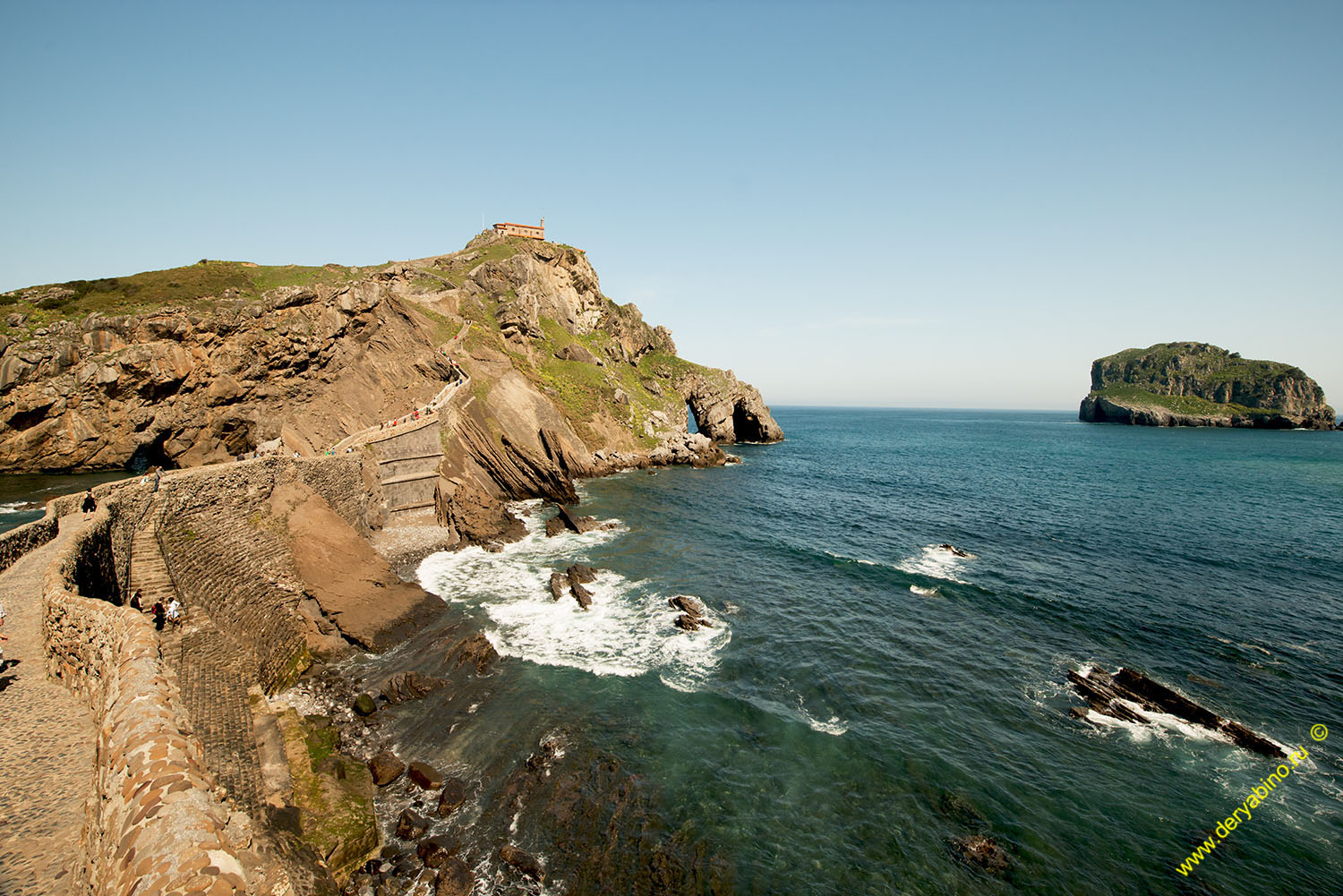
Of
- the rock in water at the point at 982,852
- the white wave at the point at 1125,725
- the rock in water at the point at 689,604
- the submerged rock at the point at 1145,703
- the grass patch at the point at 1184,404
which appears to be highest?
the grass patch at the point at 1184,404

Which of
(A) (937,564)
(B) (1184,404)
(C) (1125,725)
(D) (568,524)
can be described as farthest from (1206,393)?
(D) (568,524)

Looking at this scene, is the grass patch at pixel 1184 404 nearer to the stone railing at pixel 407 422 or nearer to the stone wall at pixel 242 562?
the stone railing at pixel 407 422

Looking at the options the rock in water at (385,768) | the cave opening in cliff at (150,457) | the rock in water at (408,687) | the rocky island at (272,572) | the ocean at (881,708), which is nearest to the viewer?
the rocky island at (272,572)

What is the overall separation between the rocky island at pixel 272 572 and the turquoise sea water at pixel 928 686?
1675mm

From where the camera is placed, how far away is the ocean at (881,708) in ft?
47.8

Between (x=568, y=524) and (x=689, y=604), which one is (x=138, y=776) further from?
(x=568, y=524)

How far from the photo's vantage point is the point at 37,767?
1045cm

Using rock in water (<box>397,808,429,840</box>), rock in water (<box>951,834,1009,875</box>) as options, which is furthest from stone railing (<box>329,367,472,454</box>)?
rock in water (<box>951,834,1009,875</box>)

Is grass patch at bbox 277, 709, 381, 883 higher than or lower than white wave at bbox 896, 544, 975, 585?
lower

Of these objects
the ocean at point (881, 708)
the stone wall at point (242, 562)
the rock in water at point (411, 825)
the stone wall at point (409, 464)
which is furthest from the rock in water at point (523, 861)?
the stone wall at point (409, 464)

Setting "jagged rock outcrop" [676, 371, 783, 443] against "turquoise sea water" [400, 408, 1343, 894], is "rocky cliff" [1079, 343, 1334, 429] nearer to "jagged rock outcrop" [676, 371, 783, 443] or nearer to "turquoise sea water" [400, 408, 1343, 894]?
"jagged rock outcrop" [676, 371, 783, 443]

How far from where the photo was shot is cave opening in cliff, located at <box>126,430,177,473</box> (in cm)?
3919

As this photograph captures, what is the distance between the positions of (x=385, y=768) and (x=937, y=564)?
33997 millimetres

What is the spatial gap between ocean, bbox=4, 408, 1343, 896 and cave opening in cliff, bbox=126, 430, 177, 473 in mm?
23883
